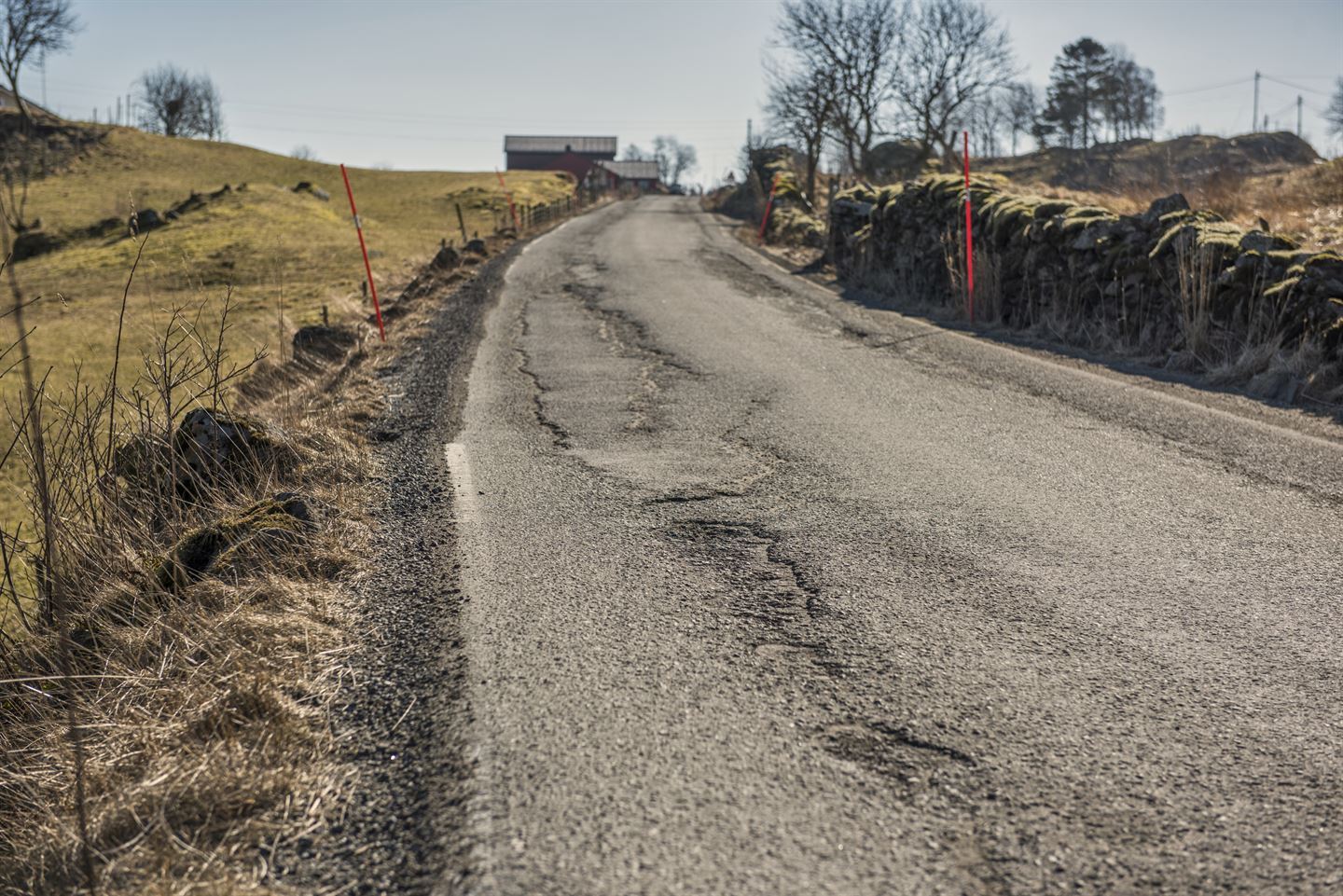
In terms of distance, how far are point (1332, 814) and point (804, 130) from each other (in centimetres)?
3991

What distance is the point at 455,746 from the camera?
2.89 metres

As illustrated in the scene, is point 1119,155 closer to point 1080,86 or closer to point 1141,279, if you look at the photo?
point 1080,86

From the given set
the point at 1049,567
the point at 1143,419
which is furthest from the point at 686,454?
the point at 1143,419

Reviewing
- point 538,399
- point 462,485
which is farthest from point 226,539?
point 538,399

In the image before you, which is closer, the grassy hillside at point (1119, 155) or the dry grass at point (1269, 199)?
the dry grass at point (1269, 199)

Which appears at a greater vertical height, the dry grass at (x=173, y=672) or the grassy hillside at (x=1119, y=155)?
the grassy hillside at (x=1119, y=155)

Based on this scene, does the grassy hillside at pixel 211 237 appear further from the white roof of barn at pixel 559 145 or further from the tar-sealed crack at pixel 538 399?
the white roof of barn at pixel 559 145

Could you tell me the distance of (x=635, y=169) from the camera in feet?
384

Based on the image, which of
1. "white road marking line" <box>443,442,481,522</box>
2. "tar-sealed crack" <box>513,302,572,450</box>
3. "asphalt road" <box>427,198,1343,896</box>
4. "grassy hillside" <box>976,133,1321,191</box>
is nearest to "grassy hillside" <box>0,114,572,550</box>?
"white road marking line" <box>443,442,481,522</box>

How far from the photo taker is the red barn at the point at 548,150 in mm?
118000

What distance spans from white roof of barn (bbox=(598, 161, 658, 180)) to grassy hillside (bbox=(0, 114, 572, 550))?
116 ft

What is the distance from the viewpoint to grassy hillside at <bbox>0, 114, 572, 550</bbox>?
18203 mm

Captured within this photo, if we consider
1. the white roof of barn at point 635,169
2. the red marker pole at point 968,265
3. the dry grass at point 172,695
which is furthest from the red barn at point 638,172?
the dry grass at point 172,695

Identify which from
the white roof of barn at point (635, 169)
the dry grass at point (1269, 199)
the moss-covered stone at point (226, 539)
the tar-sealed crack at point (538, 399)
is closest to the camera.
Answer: the moss-covered stone at point (226, 539)
